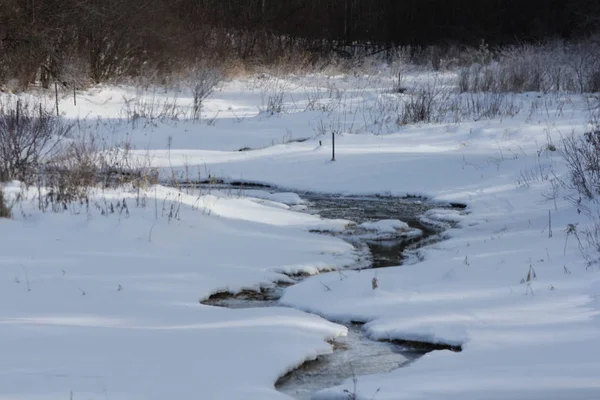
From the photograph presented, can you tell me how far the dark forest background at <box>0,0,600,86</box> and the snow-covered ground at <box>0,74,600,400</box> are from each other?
29.7ft

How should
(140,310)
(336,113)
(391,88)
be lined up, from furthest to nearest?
(391,88)
(336,113)
(140,310)

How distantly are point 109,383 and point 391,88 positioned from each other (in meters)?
19.2

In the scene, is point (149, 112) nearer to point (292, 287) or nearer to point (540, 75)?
point (540, 75)

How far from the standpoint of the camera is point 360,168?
37.9ft

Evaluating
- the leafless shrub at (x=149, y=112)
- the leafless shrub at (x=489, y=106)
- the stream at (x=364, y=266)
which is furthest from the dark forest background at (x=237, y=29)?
the stream at (x=364, y=266)

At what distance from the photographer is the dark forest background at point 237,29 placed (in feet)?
63.8

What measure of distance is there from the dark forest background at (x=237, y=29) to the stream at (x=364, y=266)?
36.4ft

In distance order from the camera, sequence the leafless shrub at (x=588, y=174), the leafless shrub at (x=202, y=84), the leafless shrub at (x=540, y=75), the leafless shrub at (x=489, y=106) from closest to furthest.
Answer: the leafless shrub at (x=588, y=174) < the leafless shrub at (x=489, y=106) < the leafless shrub at (x=202, y=84) < the leafless shrub at (x=540, y=75)

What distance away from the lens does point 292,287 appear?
629 centimetres

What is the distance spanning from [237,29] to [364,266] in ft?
76.4

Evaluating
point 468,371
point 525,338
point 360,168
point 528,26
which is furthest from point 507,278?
point 528,26

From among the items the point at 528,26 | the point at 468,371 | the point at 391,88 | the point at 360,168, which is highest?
the point at 528,26

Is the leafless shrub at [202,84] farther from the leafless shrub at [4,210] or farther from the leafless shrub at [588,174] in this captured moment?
the leafless shrub at [588,174]

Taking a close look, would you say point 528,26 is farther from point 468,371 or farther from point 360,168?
point 468,371
